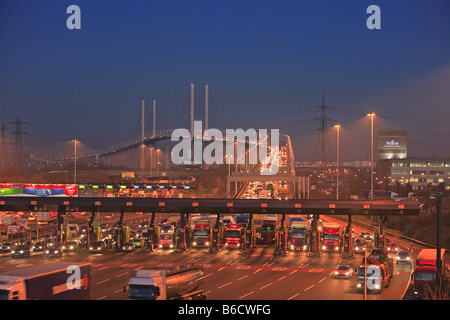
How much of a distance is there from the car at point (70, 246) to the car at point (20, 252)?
2840 millimetres


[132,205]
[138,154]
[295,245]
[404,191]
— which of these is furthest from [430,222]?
[138,154]

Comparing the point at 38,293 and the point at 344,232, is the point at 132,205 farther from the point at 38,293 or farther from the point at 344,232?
the point at 38,293

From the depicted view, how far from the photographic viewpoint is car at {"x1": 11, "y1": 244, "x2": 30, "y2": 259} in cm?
2923

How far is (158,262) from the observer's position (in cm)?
2650

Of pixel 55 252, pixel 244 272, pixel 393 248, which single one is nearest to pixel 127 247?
pixel 55 252

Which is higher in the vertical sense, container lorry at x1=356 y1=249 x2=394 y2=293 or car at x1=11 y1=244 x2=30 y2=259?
container lorry at x1=356 y1=249 x2=394 y2=293

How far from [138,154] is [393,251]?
93.9 m

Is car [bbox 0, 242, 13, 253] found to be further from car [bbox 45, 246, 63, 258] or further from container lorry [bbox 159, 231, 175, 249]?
container lorry [bbox 159, 231, 175, 249]

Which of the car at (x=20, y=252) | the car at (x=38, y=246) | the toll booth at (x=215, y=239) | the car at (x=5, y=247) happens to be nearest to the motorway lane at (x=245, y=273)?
the car at (x=20, y=252)

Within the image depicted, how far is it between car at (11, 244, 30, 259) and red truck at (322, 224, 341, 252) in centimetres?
1741

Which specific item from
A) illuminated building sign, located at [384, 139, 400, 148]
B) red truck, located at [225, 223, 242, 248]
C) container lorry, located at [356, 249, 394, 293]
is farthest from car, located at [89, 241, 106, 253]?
illuminated building sign, located at [384, 139, 400, 148]

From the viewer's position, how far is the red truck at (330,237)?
103 ft

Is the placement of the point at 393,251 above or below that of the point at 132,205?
below

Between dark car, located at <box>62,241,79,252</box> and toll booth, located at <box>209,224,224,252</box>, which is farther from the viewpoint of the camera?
dark car, located at <box>62,241,79,252</box>
